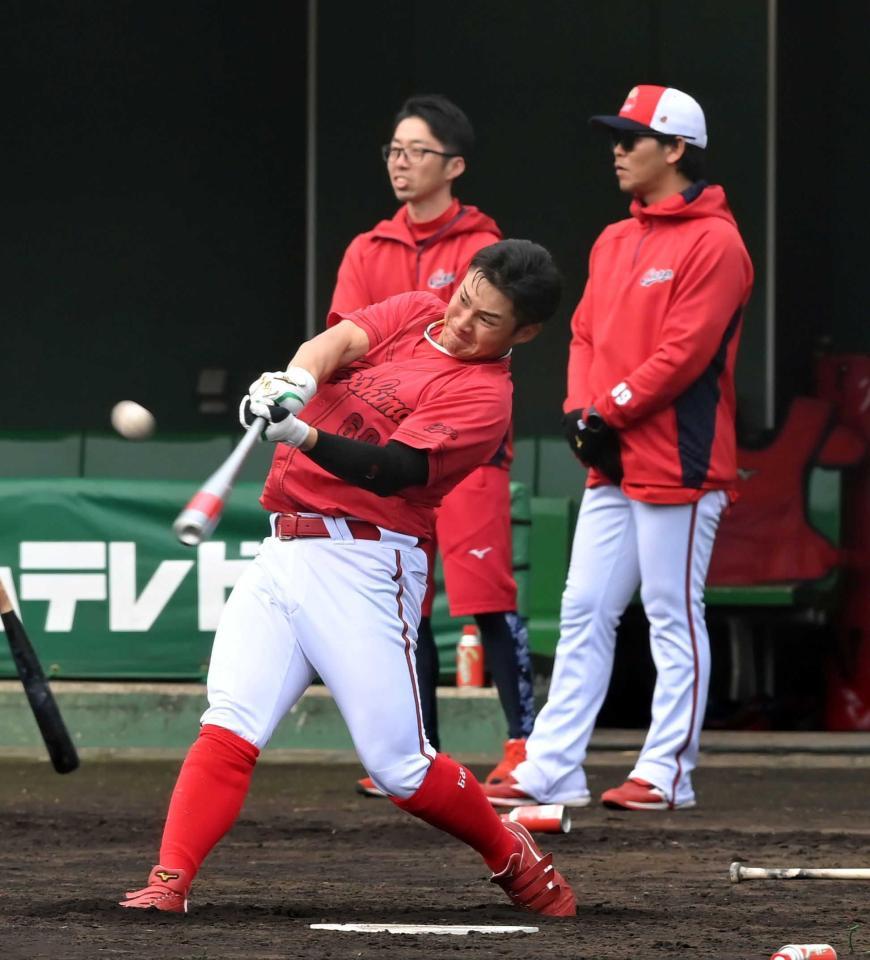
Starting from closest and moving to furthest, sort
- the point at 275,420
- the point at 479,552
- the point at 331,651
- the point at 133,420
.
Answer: the point at 275,420 < the point at 331,651 < the point at 133,420 < the point at 479,552

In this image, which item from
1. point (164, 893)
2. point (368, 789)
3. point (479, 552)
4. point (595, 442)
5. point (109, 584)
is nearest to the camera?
point (164, 893)

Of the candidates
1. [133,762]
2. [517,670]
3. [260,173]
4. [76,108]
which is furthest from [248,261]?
[517,670]

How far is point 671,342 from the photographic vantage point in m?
6.55

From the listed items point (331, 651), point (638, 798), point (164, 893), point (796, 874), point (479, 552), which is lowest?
point (638, 798)

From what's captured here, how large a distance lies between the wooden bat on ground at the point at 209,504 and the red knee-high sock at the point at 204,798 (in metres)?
0.55

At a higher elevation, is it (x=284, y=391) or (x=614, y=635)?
(x=284, y=391)

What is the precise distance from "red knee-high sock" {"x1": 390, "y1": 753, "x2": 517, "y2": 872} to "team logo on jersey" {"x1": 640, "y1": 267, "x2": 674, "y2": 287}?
223cm

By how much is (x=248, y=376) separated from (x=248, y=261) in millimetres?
585

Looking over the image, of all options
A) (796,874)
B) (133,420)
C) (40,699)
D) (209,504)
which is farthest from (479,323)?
(40,699)

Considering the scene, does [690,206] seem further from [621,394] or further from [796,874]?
[796,874]

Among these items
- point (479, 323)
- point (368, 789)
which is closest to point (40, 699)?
point (479, 323)

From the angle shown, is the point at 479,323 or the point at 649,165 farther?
the point at 649,165

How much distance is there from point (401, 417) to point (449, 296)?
215cm

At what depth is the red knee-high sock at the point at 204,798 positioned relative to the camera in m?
4.61
